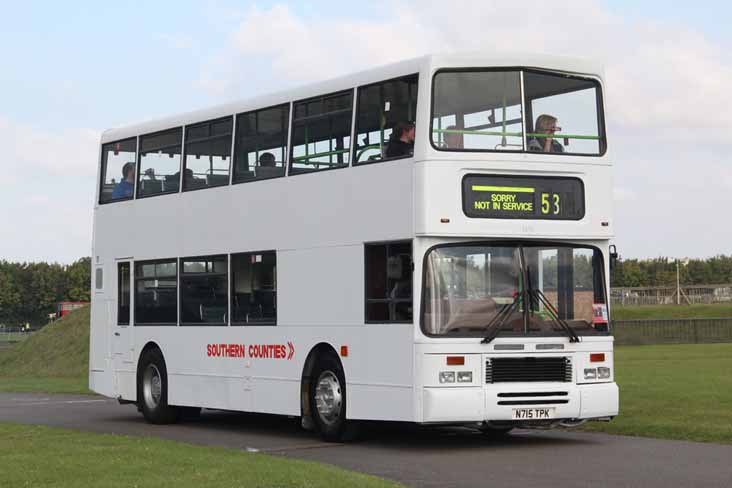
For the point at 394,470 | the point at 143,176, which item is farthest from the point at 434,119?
the point at 143,176

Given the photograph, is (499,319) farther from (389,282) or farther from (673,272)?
(673,272)

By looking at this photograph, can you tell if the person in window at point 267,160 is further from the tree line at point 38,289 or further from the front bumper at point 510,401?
the tree line at point 38,289

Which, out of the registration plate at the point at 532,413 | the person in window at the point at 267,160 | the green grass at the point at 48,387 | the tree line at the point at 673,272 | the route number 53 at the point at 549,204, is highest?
the tree line at the point at 673,272

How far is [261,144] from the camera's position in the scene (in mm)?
20000

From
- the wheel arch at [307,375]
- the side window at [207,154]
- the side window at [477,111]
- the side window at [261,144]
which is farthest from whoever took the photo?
the side window at [207,154]

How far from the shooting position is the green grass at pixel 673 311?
245 ft

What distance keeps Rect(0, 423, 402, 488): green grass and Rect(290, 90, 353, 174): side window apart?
4.22 metres

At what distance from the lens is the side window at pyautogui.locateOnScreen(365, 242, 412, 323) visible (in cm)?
1694

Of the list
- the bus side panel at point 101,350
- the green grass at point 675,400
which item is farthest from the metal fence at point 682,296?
the bus side panel at point 101,350

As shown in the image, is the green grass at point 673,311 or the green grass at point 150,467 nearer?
the green grass at point 150,467

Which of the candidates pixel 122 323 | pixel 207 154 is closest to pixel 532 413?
pixel 207 154

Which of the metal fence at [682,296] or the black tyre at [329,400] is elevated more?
the metal fence at [682,296]

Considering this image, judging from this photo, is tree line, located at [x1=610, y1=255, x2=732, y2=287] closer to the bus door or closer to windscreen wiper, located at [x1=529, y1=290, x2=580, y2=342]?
the bus door

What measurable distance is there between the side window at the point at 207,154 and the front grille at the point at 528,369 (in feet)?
19.9
